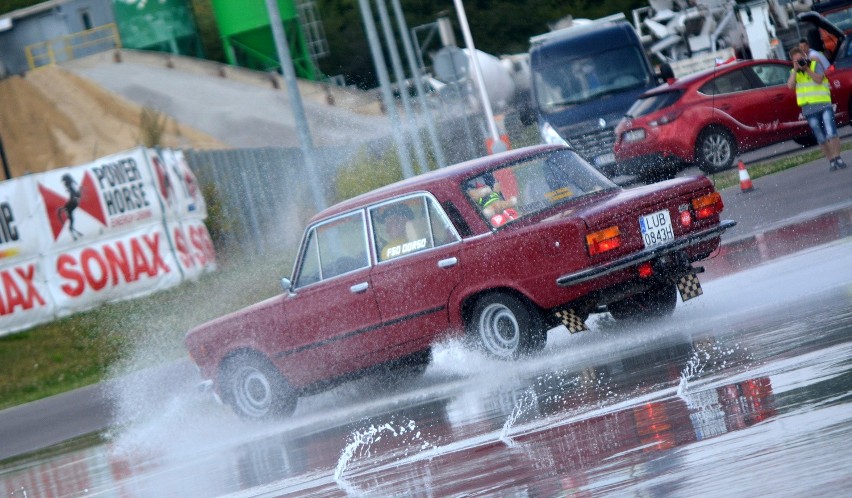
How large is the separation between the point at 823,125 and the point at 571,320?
965cm

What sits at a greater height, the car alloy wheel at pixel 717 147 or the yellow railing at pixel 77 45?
the yellow railing at pixel 77 45

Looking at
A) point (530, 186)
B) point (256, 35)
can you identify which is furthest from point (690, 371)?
point (256, 35)

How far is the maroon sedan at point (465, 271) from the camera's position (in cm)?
1030

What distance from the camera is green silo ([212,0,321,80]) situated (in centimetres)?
7431

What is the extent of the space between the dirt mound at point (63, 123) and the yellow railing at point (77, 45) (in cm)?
318

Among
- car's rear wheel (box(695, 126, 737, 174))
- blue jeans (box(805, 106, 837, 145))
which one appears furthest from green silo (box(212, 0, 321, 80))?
blue jeans (box(805, 106, 837, 145))

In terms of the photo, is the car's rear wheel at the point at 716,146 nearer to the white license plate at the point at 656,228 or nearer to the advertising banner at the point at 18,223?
the advertising banner at the point at 18,223

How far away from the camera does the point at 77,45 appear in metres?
71.2

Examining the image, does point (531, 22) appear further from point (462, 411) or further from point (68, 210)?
point (462, 411)

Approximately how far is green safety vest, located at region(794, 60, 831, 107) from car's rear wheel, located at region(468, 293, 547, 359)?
401 inches

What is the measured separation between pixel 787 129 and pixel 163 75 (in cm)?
4938

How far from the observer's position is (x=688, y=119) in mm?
22547

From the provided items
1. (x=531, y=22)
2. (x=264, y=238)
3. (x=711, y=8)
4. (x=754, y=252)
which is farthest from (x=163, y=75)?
(x=754, y=252)

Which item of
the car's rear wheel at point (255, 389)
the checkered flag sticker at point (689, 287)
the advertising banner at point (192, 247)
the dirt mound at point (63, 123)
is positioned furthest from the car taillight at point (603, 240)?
the dirt mound at point (63, 123)
